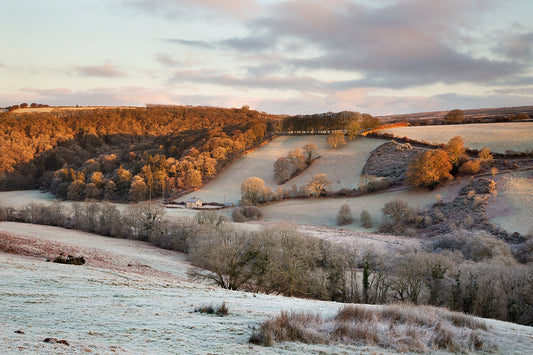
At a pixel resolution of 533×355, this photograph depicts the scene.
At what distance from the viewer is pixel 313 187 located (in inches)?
2491

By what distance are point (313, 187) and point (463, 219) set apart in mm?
26163

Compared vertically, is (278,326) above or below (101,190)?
above

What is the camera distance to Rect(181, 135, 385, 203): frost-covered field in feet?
237

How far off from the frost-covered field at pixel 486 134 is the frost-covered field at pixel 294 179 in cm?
1108

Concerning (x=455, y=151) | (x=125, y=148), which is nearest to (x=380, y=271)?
(x=455, y=151)

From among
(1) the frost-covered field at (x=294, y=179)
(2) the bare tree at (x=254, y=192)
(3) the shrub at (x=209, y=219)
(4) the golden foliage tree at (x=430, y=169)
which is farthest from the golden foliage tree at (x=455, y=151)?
(3) the shrub at (x=209, y=219)

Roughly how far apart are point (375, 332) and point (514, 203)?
4714 centimetres

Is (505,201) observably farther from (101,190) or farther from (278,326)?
(101,190)

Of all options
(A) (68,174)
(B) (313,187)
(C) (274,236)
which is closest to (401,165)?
(B) (313,187)

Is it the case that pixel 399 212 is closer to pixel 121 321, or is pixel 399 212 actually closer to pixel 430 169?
pixel 430 169

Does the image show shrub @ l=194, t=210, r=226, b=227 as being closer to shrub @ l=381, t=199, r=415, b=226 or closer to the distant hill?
shrub @ l=381, t=199, r=415, b=226

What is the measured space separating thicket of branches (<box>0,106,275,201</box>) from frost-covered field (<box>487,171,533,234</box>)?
192 feet

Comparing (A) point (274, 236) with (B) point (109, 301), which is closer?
(B) point (109, 301)

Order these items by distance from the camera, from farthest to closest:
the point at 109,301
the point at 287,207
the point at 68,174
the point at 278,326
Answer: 1. the point at 68,174
2. the point at 287,207
3. the point at 109,301
4. the point at 278,326
